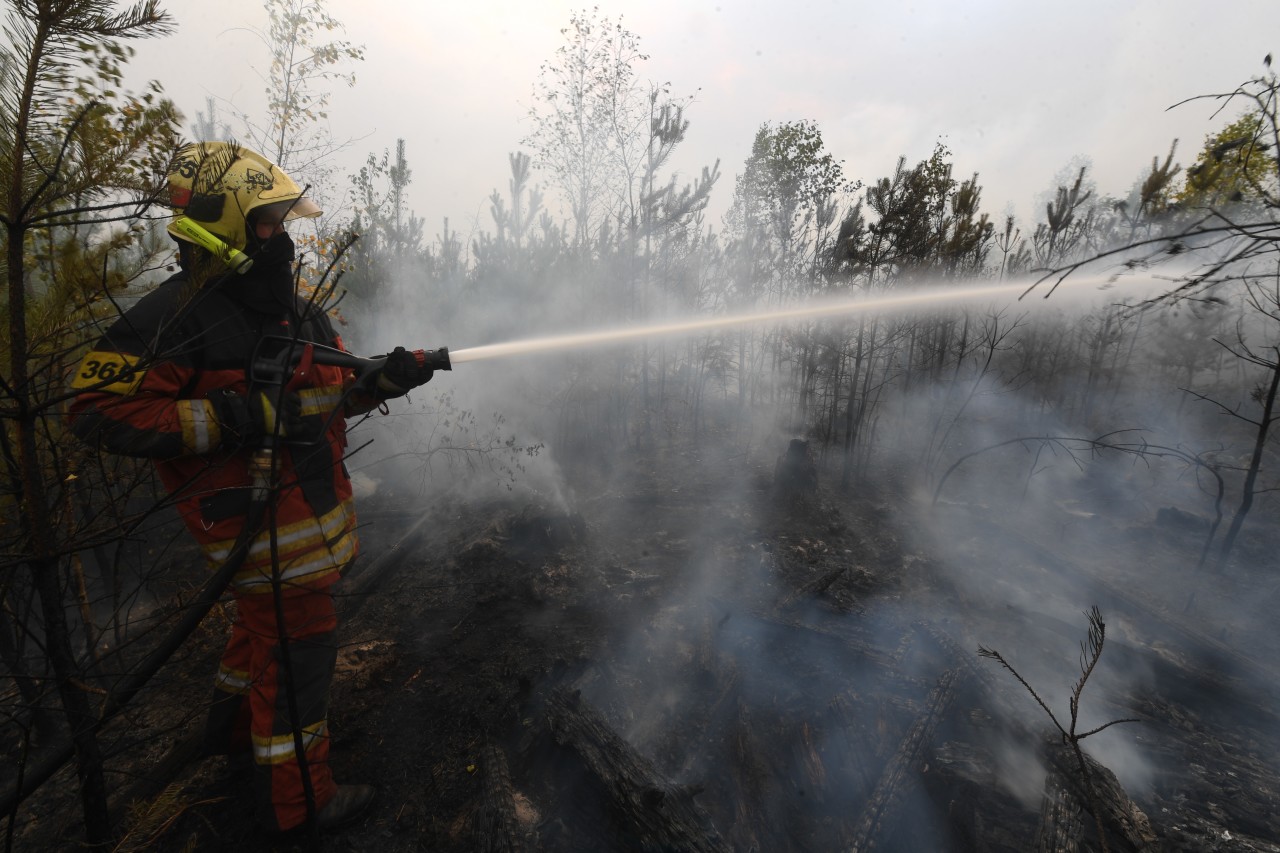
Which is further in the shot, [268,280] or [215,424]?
[268,280]

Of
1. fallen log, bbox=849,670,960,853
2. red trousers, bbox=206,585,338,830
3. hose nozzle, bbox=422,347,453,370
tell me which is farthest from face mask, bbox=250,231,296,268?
fallen log, bbox=849,670,960,853

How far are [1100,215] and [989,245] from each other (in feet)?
33.7

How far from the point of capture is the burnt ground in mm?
2549

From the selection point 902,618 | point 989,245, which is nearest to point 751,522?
point 902,618

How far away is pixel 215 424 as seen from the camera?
2.03 m

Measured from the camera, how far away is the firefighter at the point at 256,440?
1874 millimetres

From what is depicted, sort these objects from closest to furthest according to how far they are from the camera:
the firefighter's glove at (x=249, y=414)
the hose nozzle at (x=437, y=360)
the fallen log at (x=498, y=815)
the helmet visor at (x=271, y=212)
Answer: the firefighter's glove at (x=249, y=414) < the helmet visor at (x=271, y=212) < the fallen log at (x=498, y=815) < the hose nozzle at (x=437, y=360)

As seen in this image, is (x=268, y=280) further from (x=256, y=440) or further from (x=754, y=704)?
(x=754, y=704)

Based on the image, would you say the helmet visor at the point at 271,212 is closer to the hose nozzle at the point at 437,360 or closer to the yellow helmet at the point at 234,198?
the yellow helmet at the point at 234,198

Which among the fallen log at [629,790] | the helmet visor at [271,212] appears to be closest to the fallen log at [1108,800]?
the fallen log at [629,790]

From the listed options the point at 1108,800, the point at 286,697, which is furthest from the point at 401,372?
the point at 1108,800

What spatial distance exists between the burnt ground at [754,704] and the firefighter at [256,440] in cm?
35

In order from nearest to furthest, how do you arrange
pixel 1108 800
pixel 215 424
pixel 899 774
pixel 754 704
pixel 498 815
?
1. pixel 215 424
2. pixel 498 815
3. pixel 1108 800
4. pixel 899 774
5. pixel 754 704

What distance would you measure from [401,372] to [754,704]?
3058 mm
